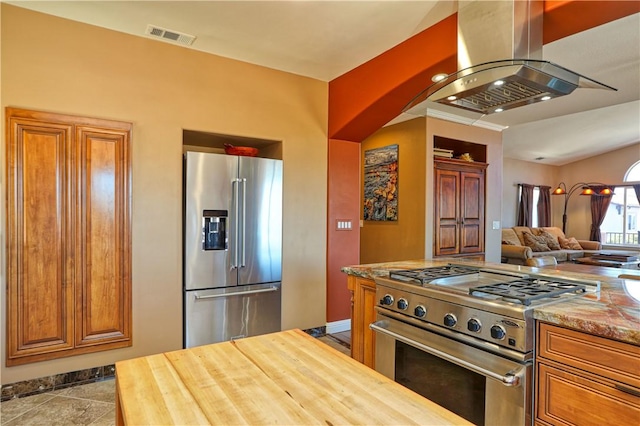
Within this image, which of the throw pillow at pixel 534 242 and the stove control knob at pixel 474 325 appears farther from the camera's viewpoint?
the throw pillow at pixel 534 242

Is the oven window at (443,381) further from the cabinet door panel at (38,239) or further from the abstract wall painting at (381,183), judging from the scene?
the abstract wall painting at (381,183)

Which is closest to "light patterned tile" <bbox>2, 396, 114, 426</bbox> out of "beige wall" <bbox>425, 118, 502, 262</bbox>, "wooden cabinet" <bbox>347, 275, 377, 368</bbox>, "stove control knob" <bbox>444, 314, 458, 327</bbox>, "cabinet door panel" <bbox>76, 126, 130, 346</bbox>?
"cabinet door panel" <bbox>76, 126, 130, 346</bbox>

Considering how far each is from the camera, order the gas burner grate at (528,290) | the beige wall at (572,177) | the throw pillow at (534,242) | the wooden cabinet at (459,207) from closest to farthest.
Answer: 1. the gas burner grate at (528,290)
2. the wooden cabinet at (459,207)
3. the throw pillow at (534,242)
4. the beige wall at (572,177)

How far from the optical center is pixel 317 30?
283 cm

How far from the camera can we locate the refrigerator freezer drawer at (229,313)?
10.0ft

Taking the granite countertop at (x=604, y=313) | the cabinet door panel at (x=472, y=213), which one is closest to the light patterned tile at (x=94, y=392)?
the granite countertop at (x=604, y=313)

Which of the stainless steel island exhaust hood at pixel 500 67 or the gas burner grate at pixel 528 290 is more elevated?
the stainless steel island exhaust hood at pixel 500 67

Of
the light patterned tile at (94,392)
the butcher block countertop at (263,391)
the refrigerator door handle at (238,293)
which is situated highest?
the butcher block countertop at (263,391)

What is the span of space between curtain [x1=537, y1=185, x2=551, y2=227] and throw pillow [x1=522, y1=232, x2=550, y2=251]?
1772 mm

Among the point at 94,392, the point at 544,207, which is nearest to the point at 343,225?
the point at 94,392

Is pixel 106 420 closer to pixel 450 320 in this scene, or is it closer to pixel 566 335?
pixel 450 320

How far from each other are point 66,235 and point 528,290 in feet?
9.95

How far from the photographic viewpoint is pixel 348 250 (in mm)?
4070

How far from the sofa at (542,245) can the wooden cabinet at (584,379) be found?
6005 mm
